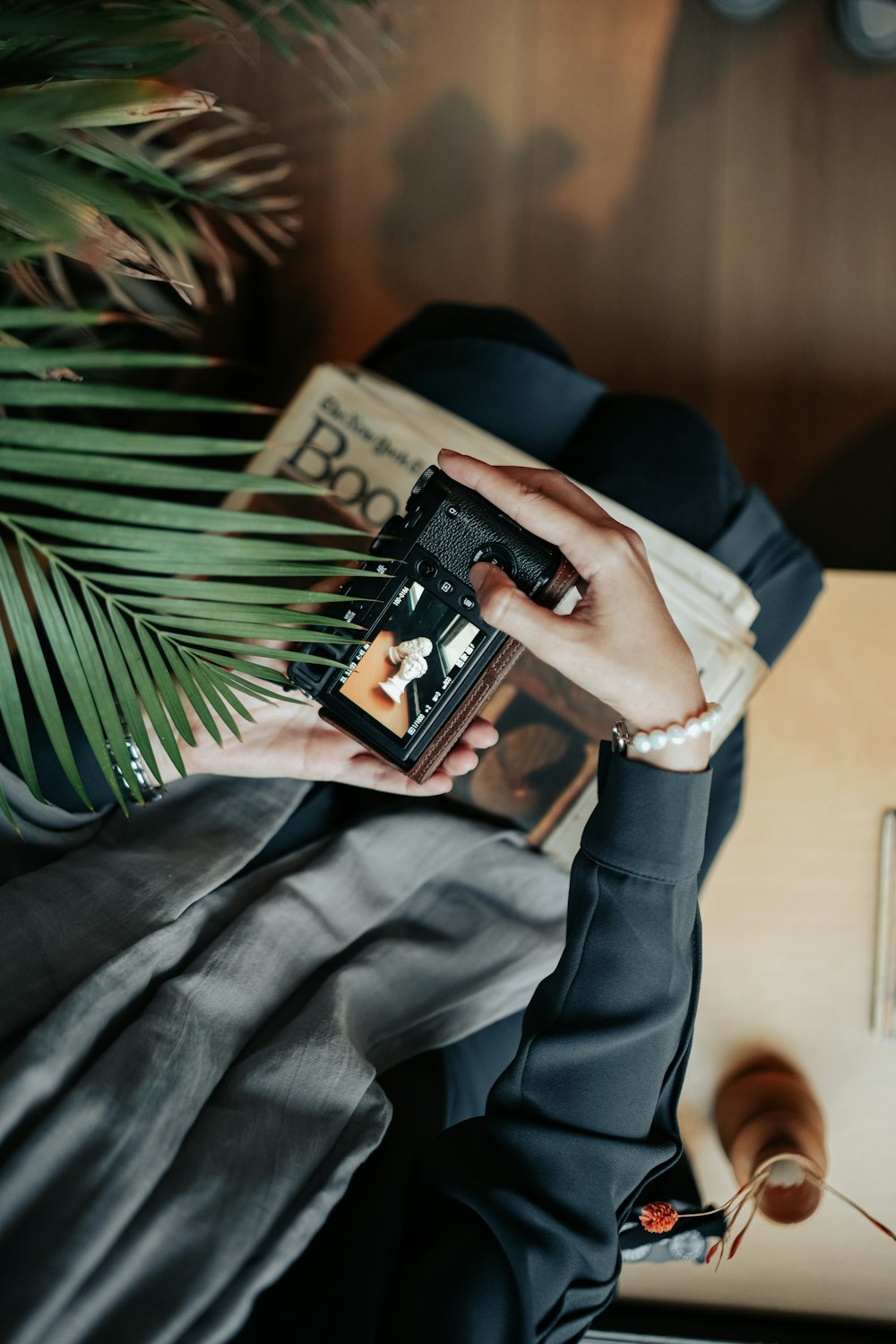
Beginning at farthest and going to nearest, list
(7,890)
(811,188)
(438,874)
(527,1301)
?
(811,188), (438,874), (7,890), (527,1301)

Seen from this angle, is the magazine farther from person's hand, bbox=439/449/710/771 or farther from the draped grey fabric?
person's hand, bbox=439/449/710/771

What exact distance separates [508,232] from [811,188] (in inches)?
16.2

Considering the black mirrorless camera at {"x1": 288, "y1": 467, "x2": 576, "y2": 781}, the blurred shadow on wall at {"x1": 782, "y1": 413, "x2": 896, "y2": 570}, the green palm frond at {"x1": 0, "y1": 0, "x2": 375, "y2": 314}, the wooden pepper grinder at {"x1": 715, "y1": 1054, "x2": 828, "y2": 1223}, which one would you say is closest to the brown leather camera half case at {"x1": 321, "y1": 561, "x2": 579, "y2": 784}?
the black mirrorless camera at {"x1": 288, "y1": 467, "x2": 576, "y2": 781}

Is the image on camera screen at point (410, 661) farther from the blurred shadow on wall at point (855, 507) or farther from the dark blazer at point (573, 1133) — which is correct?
the blurred shadow on wall at point (855, 507)

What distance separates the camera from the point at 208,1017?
2.01 ft

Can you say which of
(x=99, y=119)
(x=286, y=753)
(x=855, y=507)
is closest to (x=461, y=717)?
(x=286, y=753)

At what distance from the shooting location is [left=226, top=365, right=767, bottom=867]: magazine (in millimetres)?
783

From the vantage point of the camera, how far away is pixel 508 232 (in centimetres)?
129

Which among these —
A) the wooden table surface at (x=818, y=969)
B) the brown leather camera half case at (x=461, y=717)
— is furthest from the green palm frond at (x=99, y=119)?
the wooden table surface at (x=818, y=969)

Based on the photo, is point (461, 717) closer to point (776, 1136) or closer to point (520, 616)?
point (520, 616)

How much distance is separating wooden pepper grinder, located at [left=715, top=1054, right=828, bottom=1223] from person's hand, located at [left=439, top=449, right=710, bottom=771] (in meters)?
0.40

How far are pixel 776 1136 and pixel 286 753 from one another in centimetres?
52

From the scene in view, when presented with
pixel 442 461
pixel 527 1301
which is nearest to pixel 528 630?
pixel 442 461

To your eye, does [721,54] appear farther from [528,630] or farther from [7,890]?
[7,890]
